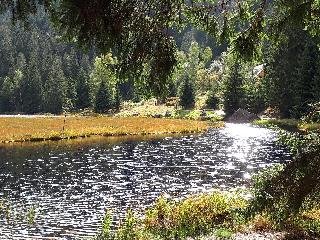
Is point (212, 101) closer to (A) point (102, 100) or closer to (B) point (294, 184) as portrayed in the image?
(A) point (102, 100)

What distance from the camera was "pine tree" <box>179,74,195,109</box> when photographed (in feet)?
305

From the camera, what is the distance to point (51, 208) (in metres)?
21.0

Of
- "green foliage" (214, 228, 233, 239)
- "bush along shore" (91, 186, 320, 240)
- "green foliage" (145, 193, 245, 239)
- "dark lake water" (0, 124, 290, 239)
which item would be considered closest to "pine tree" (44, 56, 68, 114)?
"dark lake water" (0, 124, 290, 239)

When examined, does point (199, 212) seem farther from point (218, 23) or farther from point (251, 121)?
point (251, 121)

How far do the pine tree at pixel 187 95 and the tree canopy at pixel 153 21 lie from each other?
82.4 meters

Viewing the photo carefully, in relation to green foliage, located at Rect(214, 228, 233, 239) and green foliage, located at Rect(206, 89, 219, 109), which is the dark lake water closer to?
green foliage, located at Rect(214, 228, 233, 239)

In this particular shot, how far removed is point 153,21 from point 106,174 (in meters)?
22.2

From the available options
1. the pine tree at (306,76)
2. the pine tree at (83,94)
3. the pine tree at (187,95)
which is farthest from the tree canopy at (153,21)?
the pine tree at (83,94)

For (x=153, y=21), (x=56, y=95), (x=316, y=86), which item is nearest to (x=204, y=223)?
(x=153, y=21)

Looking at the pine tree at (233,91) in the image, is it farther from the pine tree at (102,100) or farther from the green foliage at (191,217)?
the green foliage at (191,217)

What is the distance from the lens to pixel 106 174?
96.2 ft

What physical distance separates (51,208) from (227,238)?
10.3m

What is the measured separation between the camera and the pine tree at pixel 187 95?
93000mm

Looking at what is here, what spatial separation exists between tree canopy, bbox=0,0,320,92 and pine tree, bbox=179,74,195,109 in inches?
3244
